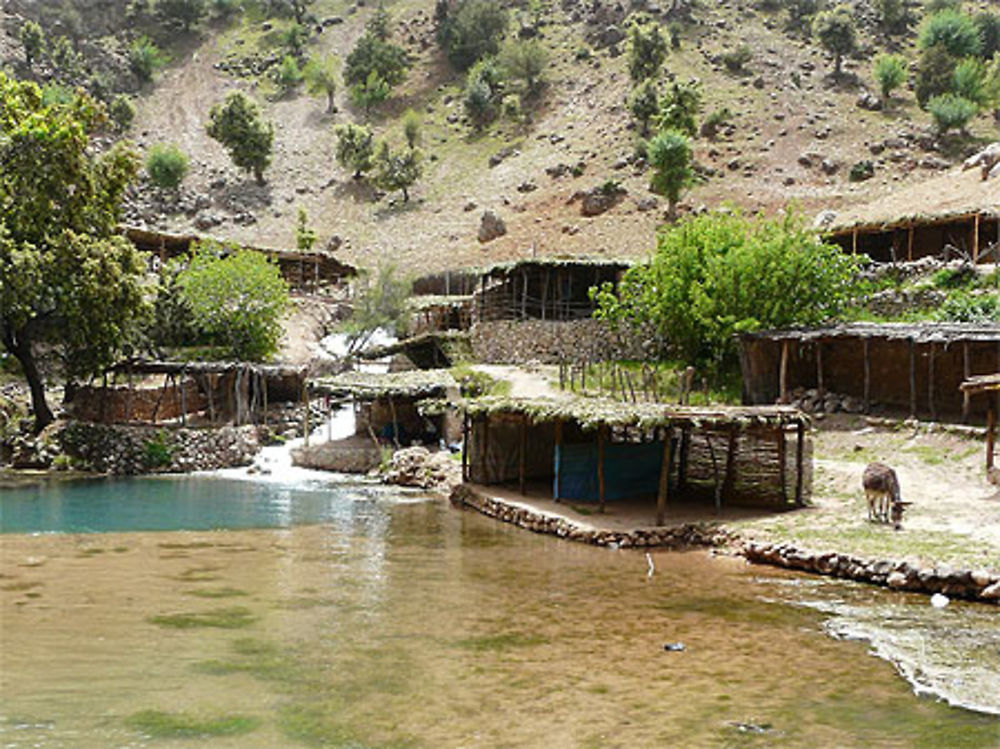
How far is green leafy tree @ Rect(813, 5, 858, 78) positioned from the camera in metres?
67.6

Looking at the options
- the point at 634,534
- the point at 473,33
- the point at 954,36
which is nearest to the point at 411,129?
the point at 473,33

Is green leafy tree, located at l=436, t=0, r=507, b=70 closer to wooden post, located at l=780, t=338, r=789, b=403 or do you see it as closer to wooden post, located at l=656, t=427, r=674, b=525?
wooden post, located at l=780, t=338, r=789, b=403

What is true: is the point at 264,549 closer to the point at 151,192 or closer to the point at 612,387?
the point at 612,387

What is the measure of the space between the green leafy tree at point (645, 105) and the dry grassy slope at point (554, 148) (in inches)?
56.3

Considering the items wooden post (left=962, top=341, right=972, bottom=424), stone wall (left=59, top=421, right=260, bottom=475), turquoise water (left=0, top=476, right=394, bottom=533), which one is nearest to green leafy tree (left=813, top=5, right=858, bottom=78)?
wooden post (left=962, top=341, right=972, bottom=424)

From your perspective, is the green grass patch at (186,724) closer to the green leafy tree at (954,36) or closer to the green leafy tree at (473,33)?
the green leafy tree at (954,36)

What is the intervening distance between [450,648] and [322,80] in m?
73.9

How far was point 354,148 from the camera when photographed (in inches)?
2653

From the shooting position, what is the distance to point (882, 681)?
9195 millimetres

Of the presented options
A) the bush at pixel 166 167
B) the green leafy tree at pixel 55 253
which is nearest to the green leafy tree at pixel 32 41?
the bush at pixel 166 167

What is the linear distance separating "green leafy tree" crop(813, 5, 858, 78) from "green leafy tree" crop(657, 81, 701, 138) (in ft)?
45.3

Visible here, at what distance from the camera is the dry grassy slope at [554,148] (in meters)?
54.4

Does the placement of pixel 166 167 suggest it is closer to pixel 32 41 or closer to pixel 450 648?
pixel 32 41

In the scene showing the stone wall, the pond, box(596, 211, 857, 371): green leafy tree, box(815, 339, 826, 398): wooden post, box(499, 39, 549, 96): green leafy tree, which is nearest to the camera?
the pond
